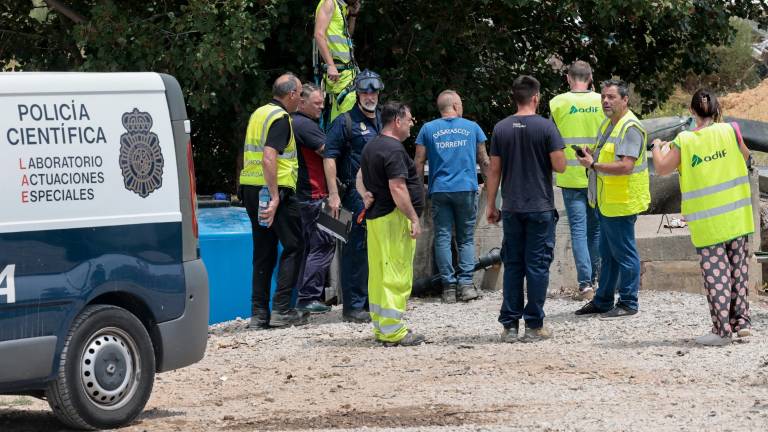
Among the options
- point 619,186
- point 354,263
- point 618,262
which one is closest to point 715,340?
point 618,262

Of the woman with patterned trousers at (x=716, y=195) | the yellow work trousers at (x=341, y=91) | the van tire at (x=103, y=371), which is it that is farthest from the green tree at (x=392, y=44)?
the van tire at (x=103, y=371)

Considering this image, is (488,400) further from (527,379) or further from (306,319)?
(306,319)

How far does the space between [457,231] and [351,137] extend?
1.79m

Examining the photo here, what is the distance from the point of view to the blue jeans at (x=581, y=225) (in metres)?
12.5

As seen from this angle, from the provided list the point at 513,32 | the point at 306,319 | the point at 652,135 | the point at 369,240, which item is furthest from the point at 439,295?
the point at 513,32

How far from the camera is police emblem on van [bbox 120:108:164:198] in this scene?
312 inches

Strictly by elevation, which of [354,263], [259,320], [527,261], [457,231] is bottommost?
[259,320]

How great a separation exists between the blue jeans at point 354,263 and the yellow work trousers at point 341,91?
2.50 feet

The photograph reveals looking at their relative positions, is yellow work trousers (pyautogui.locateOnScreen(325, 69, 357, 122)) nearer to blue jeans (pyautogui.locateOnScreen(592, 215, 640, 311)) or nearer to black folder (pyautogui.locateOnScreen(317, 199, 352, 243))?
black folder (pyautogui.locateOnScreen(317, 199, 352, 243))

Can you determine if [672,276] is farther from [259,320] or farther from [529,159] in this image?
[259,320]

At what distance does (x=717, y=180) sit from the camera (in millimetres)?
10062

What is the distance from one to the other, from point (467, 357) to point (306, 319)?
2281 mm

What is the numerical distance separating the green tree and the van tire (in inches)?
276

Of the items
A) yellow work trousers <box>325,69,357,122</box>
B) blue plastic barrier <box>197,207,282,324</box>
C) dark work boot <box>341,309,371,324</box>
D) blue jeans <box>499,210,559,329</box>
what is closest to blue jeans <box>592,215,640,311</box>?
blue jeans <box>499,210,559,329</box>
